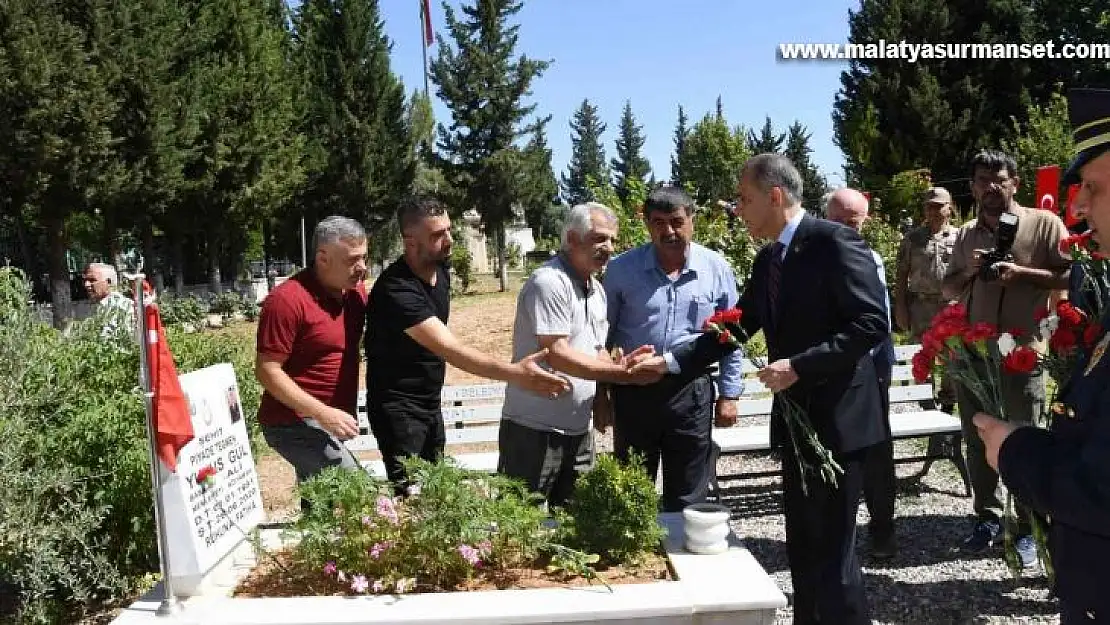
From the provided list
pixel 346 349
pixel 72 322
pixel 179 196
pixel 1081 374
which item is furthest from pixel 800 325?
pixel 179 196

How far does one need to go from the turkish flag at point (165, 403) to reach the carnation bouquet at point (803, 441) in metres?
1.95

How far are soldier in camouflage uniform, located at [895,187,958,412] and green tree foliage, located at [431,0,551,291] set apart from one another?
29.9 metres

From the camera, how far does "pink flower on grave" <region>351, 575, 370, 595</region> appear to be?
2.58m

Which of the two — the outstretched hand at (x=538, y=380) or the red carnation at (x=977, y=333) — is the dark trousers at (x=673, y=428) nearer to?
the outstretched hand at (x=538, y=380)

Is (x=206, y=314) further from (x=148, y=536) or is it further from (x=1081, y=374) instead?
(x=1081, y=374)

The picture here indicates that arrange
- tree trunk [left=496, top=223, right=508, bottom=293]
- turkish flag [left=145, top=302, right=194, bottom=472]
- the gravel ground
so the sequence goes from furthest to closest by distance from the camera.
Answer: tree trunk [left=496, top=223, right=508, bottom=293] → the gravel ground → turkish flag [left=145, top=302, right=194, bottom=472]

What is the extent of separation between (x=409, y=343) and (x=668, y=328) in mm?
1211

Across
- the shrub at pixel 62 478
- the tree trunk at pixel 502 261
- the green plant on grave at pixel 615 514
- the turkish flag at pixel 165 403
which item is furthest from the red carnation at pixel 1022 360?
the tree trunk at pixel 502 261

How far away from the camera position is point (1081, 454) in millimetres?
1599

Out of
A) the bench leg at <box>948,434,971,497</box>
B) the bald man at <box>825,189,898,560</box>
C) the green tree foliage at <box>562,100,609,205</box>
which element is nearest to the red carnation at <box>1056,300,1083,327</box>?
the bald man at <box>825,189,898,560</box>

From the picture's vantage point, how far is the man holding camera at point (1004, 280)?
4.04 metres

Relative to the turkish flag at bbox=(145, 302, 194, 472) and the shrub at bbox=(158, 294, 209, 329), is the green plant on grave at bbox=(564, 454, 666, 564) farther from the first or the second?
the shrub at bbox=(158, 294, 209, 329)

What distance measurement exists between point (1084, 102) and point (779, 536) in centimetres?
366

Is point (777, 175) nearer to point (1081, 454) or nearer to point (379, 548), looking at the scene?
point (1081, 454)
